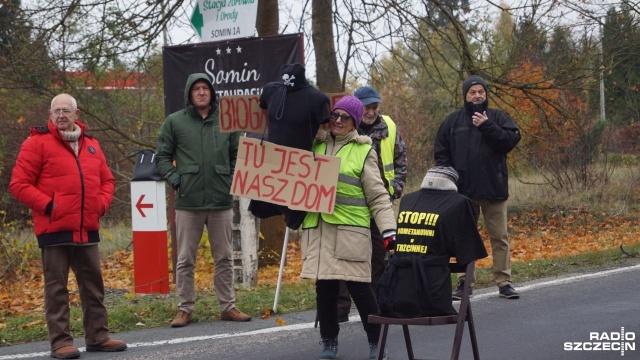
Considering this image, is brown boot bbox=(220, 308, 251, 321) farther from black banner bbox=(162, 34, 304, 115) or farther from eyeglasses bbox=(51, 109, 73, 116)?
black banner bbox=(162, 34, 304, 115)

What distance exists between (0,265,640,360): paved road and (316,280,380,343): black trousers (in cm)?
27

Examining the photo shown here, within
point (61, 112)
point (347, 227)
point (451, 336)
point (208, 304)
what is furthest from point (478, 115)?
point (61, 112)

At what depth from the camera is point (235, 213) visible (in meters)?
11.3

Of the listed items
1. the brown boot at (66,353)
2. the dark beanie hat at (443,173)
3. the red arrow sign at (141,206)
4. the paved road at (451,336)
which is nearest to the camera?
the dark beanie hat at (443,173)

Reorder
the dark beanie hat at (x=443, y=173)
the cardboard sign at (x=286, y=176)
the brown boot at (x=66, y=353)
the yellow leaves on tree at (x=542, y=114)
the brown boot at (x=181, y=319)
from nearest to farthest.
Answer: the dark beanie hat at (x=443, y=173) → the cardboard sign at (x=286, y=176) → the brown boot at (x=66, y=353) → the brown boot at (x=181, y=319) → the yellow leaves on tree at (x=542, y=114)

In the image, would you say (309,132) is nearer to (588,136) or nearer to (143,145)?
(143,145)

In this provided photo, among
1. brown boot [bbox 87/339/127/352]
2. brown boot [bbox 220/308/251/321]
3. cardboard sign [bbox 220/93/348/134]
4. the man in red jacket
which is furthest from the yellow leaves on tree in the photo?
brown boot [bbox 87/339/127/352]

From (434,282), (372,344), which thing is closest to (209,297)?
(372,344)

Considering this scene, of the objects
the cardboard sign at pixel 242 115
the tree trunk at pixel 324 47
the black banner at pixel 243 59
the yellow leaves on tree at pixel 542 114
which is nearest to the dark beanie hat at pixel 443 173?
the cardboard sign at pixel 242 115

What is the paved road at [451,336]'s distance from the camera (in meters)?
6.98

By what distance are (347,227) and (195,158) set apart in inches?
94.3

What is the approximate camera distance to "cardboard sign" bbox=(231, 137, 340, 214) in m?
6.65

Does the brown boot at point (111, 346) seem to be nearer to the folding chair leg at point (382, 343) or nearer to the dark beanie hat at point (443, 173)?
the folding chair leg at point (382, 343)

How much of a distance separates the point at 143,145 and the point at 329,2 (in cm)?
385
